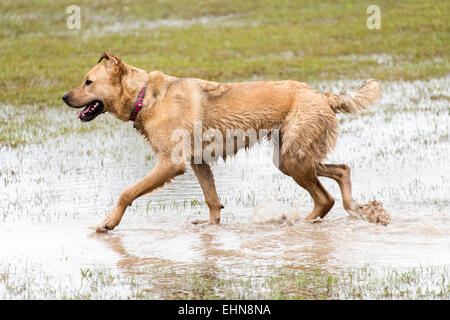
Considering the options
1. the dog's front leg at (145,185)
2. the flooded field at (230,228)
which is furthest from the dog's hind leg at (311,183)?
the dog's front leg at (145,185)

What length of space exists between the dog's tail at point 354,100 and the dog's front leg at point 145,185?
1650 millimetres

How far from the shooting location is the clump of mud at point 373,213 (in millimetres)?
7703

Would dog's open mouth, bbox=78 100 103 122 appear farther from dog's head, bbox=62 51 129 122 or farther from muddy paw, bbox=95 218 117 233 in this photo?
muddy paw, bbox=95 218 117 233

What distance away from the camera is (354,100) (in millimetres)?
7957

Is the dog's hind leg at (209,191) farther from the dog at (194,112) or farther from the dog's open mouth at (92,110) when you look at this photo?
the dog's open mouth at (92,110)

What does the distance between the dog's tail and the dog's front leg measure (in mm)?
1650

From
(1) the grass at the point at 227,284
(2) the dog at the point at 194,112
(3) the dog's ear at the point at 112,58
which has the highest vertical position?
(3) the dog's ear at the point at 112,58

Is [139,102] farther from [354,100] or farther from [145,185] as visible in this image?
[354,100]

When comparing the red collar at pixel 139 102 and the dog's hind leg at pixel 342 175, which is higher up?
the red collar at pixel 139 102

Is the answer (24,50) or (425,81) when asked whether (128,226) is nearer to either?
(425,81)

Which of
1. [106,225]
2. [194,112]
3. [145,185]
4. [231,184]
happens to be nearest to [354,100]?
[194,112]

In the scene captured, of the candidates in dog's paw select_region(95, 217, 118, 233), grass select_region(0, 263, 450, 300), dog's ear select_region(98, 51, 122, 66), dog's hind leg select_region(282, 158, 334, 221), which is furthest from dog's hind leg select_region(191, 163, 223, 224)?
grass select_region(0, 263, 450, 300)
